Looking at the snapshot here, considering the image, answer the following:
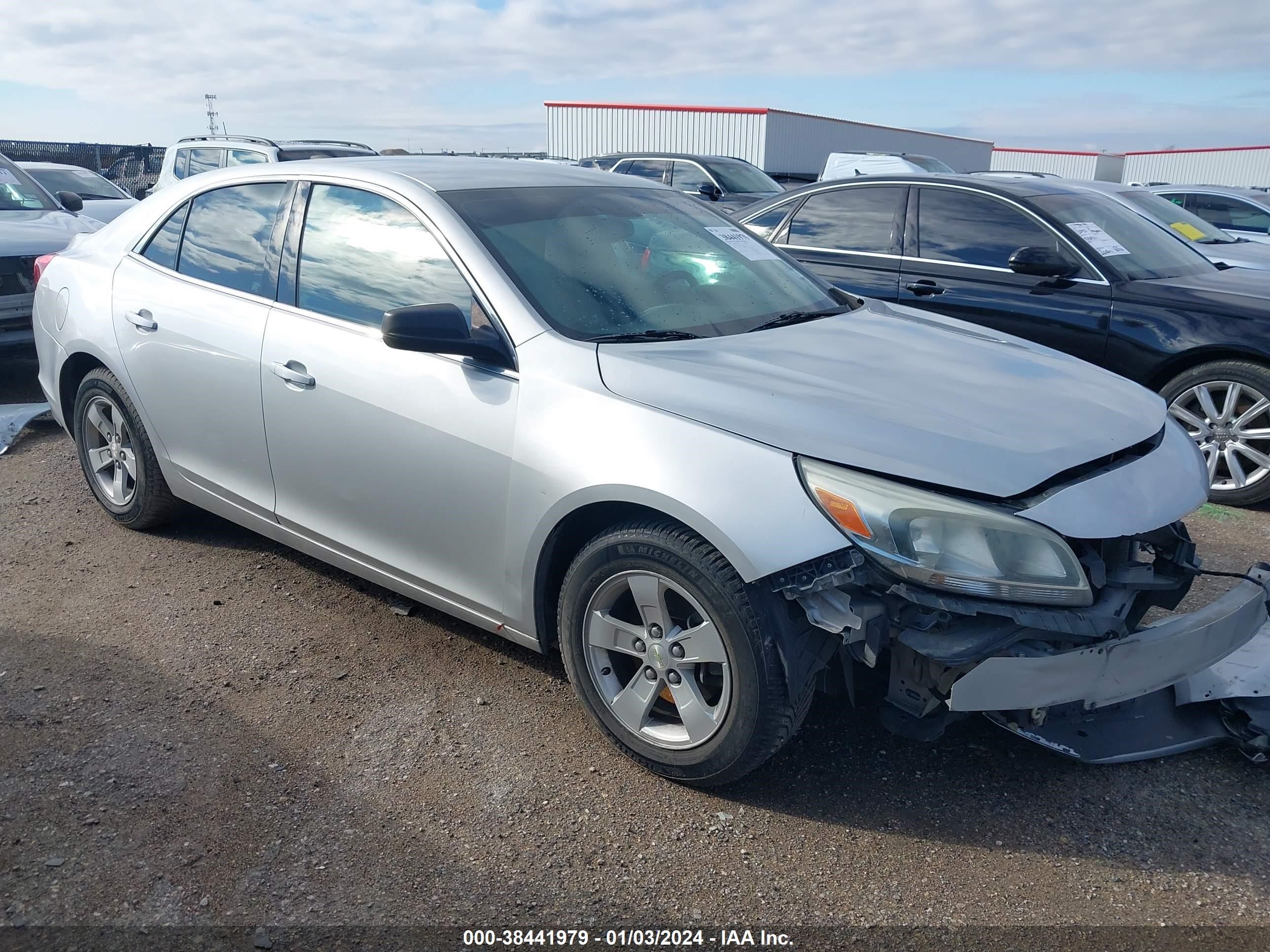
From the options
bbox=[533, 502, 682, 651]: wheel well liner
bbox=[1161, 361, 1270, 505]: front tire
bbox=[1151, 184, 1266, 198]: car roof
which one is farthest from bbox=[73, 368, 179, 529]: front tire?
bbox=[1151, 184, 1266, 198]: car roof

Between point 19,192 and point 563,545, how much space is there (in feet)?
27.3

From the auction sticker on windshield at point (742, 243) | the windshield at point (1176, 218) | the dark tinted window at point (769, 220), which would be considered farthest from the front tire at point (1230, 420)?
the dark tinted window at point (769, 220)

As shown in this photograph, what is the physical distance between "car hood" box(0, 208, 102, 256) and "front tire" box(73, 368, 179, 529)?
3585mm

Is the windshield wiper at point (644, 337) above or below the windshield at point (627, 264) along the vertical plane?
below

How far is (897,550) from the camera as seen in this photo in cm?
248

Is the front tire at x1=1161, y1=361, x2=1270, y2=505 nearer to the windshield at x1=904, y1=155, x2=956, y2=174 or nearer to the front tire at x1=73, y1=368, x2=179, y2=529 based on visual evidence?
the front tire at x1=73, y1=368, x2=179, y2=529

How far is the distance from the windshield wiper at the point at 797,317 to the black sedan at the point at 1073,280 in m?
2.32

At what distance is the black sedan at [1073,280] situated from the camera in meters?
5.25

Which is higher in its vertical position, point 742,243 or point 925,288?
point 742,243

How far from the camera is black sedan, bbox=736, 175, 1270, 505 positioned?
207 inches

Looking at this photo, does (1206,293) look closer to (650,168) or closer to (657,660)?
(657,660)

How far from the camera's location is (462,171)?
3756 millimetres

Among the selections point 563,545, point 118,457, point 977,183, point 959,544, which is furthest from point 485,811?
point 977,183

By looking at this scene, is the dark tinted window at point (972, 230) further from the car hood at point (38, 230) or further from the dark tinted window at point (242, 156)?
the dark tinted window at point (242, 156)
